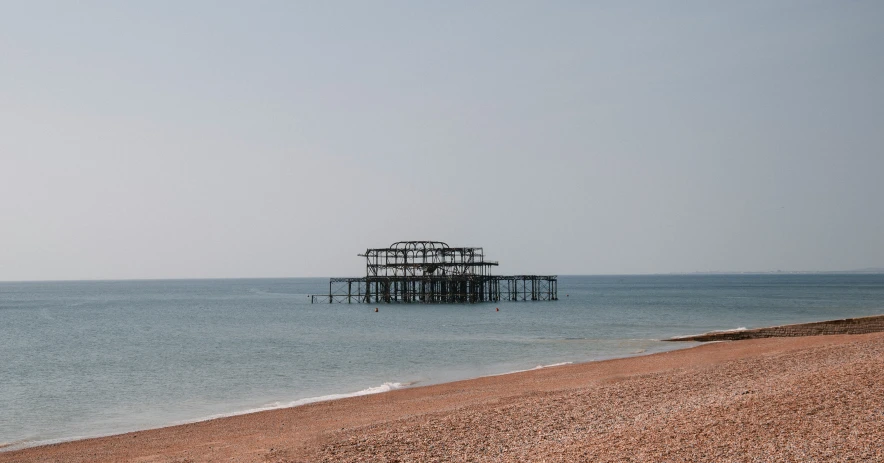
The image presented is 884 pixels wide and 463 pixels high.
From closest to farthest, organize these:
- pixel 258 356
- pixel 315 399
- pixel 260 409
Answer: pixel 260 409 < pixel 315 399 < pixel 258 356

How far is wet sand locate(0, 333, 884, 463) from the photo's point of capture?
9.66 m

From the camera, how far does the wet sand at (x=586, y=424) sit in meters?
9.66

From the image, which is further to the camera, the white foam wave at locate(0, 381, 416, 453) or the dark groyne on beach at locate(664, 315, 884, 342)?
the dark groyne on beach at locate(664, 315, 884, 342)

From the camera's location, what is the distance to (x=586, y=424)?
468 inches

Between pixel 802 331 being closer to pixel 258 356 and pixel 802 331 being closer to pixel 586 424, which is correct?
pixel 258 356

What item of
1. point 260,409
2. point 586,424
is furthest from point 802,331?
point 586,424

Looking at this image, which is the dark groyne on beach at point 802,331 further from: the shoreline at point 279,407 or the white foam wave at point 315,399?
the white foam wave at point 315,399

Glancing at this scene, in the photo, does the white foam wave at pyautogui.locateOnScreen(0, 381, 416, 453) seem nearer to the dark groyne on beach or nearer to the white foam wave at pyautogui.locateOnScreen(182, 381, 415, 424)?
the white foam wave at pyautogui.locateOnScreen(182, 381, 415, 424)

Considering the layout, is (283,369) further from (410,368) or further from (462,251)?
(462,251)

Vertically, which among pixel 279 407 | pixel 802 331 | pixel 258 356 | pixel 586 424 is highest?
pixel 586 424

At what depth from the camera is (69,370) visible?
95.1ft

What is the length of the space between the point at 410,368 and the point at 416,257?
52.9 m

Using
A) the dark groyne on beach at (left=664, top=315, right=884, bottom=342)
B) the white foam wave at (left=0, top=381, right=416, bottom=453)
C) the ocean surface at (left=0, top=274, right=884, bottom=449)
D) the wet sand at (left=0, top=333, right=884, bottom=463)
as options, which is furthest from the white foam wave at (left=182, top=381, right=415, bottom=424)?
the dark groyne on beach at (left=664, top=315, right=884, bottom=342)

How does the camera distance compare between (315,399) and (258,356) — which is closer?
(315,399)
